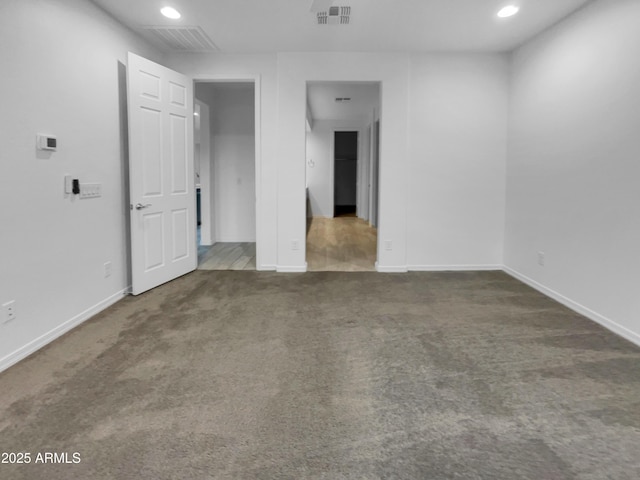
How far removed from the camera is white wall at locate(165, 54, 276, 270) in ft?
15.8

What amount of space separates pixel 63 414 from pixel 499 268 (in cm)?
458

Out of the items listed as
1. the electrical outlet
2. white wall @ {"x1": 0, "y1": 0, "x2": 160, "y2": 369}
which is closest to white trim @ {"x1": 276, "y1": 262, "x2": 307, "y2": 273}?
white wall @ {"x1": 0, "y1": 0, "x2": 160, "y2": 369}

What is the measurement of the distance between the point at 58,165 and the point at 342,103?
669cm

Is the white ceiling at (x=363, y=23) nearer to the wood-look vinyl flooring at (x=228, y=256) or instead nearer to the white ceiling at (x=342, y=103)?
the white ceiling at (x=342, y=103)

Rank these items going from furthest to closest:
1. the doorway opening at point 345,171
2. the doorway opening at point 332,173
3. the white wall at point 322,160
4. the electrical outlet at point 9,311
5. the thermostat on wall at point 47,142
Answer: the doorway opening at point 345,171, the white wall at point 322,160, the doorway opening at point 332,173, the thermostat on wall at point 47,142, the electrical outlet at point 9,311

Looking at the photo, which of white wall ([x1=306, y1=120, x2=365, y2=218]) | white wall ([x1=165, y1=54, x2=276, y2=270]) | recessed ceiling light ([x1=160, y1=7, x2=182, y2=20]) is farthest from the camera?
white wall ([x1=306, y1=120, x2=365, y2=218])

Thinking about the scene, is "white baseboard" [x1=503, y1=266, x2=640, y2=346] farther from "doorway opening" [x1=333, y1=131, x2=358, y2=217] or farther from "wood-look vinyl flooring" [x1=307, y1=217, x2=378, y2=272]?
"doorway opening" [x1=333, y1=131, x2=358, y2=217]

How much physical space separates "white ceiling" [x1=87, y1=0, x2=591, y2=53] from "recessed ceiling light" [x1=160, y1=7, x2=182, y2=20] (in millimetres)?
49

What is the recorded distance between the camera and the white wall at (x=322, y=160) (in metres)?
11.0

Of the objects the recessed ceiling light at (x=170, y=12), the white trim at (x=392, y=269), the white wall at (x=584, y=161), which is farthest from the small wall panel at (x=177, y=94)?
the white wall at (x=584, y=161)

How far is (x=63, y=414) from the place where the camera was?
198cm

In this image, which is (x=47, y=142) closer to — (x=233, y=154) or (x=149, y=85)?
(x=149, y=85)

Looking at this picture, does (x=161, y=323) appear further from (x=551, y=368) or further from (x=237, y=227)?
(x=237, y=227)

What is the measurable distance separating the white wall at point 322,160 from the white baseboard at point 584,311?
23.2 ft
